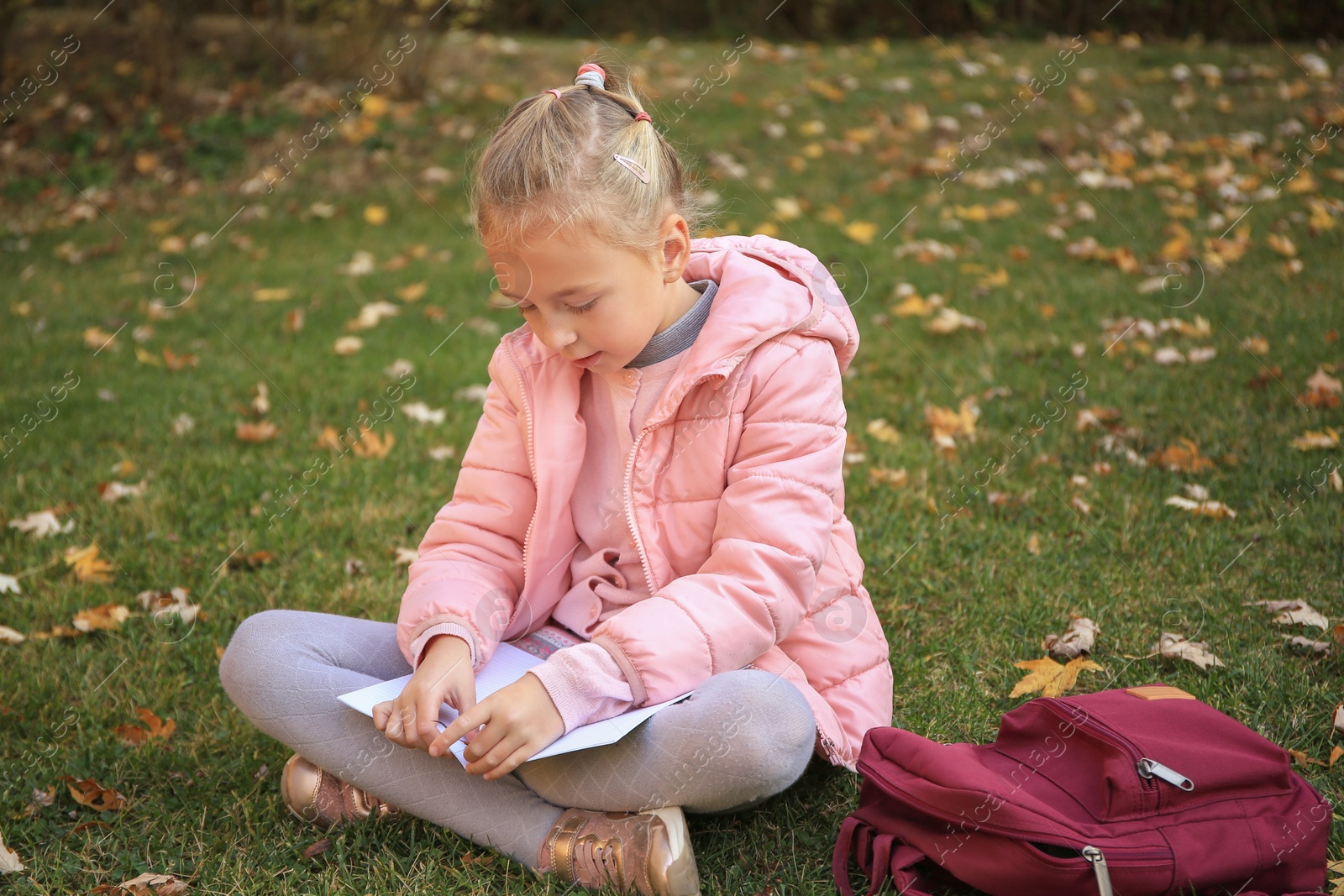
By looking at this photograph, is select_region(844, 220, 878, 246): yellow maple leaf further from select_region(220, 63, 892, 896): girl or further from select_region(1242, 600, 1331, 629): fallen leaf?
select_region(220, 63, 892, 896): girl

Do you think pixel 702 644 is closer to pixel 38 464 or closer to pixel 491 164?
pixel 491 164

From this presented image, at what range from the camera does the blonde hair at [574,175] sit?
171cm

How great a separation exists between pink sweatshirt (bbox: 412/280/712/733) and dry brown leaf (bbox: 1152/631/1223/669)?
1.14 m

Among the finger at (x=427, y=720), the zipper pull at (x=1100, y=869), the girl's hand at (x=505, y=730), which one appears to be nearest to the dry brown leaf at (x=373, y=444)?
the finger at (x=427, y=720)

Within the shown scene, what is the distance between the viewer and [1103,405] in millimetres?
3568

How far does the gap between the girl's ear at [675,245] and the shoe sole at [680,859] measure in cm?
86

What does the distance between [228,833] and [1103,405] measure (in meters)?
2.79

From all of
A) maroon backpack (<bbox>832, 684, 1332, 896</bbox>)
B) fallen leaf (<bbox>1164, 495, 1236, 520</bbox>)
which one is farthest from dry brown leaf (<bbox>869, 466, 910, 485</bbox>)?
maroon backpack (<bbox>832, 684, 1332, 896</bbox>)

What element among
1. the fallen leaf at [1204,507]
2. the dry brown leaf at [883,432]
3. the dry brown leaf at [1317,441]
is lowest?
the dry brown leaf at [1317,441]

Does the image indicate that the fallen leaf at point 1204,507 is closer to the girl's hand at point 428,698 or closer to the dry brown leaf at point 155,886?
the girl's hand at point 428,698

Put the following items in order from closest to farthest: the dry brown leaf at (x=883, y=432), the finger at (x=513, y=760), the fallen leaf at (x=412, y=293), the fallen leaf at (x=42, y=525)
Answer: the finger at (x=513, y=760) → the fallen leaf at (x=42, y=525) → the dry brown leaf at (x=883, y=432) → the fallen leaf at (x=412, y=293)

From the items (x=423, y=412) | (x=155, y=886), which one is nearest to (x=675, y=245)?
(x=155, y=886)

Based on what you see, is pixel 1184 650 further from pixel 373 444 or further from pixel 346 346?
pixel 346 346

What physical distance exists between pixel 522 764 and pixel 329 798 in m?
0.38
